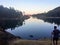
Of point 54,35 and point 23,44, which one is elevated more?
point 54,35

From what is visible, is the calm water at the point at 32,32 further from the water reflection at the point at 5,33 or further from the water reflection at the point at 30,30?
the water reflection at the point at 5,33

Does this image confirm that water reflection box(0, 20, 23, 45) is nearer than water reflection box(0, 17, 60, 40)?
Yes

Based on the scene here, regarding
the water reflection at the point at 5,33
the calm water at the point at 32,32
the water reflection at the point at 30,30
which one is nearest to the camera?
the water reflection at the point at 5,33

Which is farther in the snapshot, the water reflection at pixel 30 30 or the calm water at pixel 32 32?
the water reflection at pixel 30 30

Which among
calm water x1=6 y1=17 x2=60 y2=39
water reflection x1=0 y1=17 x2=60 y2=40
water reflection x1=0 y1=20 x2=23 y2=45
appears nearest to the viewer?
water reflection x1=0 y1=20 x2=23 y2=45

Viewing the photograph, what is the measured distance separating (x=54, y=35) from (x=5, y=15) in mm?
160919

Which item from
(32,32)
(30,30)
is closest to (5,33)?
(32,32)

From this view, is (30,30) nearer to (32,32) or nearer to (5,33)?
(32,32)

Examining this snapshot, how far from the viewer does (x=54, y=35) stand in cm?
1431

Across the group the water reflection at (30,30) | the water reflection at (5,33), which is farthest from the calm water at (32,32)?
the water reflection at (5,33)

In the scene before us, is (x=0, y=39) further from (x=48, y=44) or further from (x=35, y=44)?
(x=48, y=44)

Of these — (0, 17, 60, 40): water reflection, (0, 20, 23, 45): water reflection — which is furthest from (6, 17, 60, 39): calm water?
(0, 20, 23, 45): water reflection

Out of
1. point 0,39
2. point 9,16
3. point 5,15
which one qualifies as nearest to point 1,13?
point 5,15

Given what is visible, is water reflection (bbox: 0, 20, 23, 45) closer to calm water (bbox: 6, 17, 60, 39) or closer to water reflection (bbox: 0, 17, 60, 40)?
water reflection (bbox: 0, 17, 60, 40)
